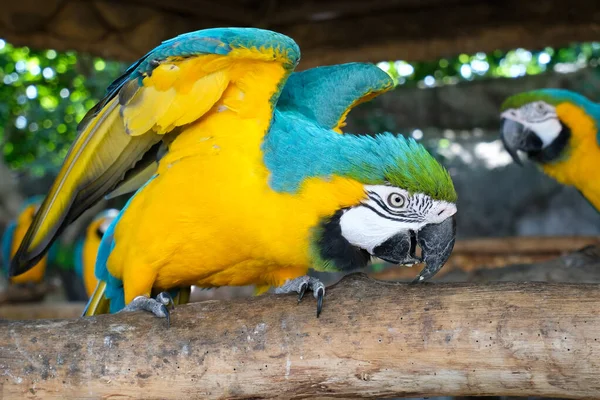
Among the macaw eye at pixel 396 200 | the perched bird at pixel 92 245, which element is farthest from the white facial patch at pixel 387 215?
the perched bird at pixel 92 245

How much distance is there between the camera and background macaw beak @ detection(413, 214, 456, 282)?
166cm

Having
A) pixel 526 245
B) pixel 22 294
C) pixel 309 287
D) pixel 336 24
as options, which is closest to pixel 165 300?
pixel 309 287

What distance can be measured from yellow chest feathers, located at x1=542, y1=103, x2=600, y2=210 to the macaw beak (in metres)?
2.01

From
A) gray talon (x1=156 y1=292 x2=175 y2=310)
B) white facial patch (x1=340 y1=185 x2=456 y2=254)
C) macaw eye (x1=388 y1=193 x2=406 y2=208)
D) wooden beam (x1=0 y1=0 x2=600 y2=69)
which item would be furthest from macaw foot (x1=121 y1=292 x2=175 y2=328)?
wooden beam (x1=0 y1=0 x2=600 y2=69)

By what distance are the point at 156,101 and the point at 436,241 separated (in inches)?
34.0

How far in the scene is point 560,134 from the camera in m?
3.49

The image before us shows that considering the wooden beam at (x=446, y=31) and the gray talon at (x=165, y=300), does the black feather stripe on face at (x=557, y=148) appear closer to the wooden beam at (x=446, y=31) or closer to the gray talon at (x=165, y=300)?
the wooden beam at (x=446, y=31)

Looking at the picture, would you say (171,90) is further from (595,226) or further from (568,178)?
(595,226)

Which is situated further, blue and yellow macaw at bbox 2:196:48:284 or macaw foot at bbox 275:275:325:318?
blue and yellow macaw at bbox 2:196:48:284

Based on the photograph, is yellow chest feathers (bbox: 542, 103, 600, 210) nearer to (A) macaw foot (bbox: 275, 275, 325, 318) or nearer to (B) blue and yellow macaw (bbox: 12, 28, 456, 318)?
(B) blue and yellow macaw (bbox: 12, 28, 456, 318)

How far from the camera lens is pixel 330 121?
237 centimetres

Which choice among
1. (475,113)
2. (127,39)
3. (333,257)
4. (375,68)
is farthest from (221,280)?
(475,113)

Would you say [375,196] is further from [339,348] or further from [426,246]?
[339,348]

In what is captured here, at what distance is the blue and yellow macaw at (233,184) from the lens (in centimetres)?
165
